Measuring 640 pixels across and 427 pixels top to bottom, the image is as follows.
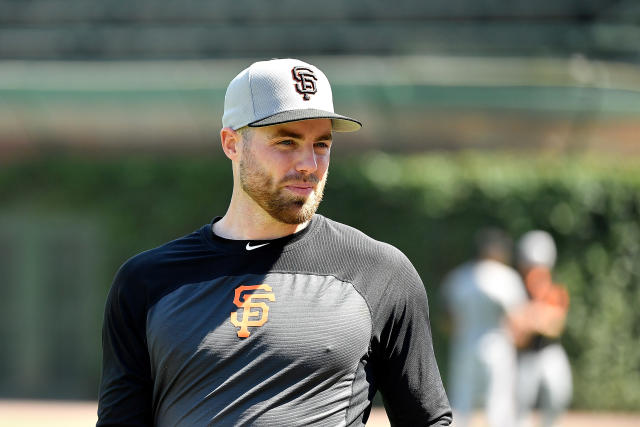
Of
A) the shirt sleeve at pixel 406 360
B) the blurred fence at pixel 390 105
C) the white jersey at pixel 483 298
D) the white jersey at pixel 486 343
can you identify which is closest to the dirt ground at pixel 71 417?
the white jersey at pixel 486 343

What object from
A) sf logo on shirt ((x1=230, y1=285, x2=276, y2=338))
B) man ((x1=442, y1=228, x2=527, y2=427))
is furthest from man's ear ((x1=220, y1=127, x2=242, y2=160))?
man ((x1=442, y1=228, x2=527, y2=427))

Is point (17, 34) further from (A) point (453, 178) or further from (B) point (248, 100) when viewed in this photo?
(B) point (248, 100)

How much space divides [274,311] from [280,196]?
312mm

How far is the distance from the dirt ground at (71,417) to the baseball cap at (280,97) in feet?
25.8

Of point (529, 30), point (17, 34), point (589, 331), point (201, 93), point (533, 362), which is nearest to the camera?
point (533, 362)

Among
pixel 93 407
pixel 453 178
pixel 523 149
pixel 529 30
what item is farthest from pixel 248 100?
pixel 529 30

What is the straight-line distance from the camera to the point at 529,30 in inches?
580

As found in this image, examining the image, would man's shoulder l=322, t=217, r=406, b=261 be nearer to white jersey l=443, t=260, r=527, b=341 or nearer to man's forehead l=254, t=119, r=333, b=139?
man's forehead l=254, t=119, r=333, b=139

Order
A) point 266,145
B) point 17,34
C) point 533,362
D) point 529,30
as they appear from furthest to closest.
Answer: point 17,34
point 529,30
point 533,362
point 266,145

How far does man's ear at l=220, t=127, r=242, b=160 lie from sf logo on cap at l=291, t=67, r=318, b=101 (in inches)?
9.2

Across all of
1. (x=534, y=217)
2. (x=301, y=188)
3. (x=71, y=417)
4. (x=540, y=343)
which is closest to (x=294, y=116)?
(x=301, y=188)

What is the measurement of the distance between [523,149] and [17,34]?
7.66m

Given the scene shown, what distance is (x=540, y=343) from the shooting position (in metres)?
9.02

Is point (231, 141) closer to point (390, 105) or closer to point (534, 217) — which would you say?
point (534, 217)
